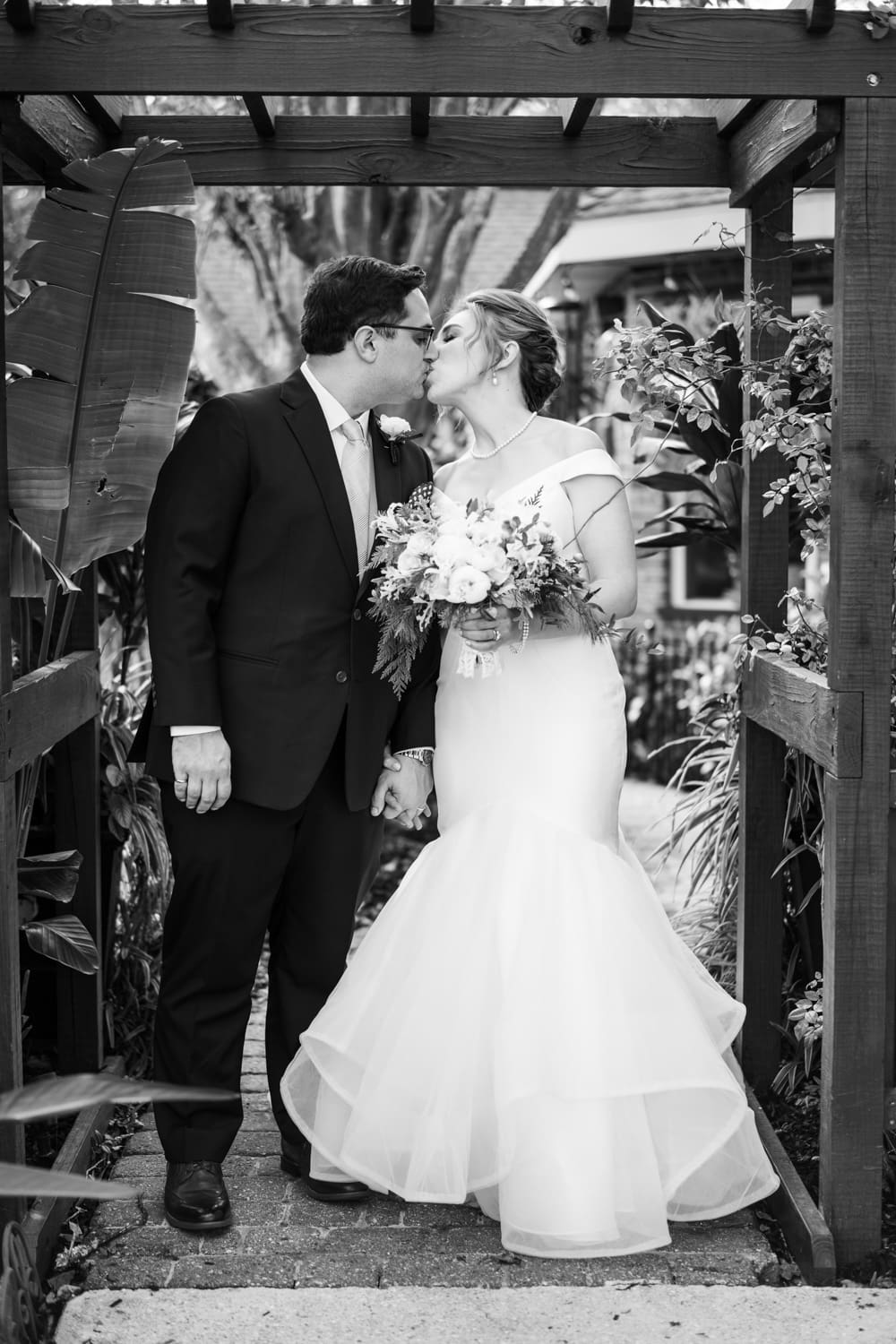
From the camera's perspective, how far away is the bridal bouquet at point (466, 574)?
10.2ft

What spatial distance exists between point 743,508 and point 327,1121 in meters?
2.06

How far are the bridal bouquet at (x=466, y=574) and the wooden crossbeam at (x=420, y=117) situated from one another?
107 cm

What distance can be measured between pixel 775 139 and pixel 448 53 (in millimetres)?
959

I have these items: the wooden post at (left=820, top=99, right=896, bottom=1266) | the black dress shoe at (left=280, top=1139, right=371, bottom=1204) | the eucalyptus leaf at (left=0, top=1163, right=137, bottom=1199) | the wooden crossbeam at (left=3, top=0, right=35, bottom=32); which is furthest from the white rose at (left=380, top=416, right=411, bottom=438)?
the eucalyptus leaf at (left=0, top=1163, right=137, bottom=1199)

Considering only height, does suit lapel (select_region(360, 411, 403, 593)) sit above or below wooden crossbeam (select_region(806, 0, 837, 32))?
below

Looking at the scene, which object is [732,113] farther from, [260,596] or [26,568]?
[26,568]

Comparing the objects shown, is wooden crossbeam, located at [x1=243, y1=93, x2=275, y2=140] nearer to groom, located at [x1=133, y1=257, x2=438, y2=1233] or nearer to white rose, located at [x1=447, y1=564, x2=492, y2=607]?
groom, located at [x1=133, y1=257, x2=438, y2=1233]

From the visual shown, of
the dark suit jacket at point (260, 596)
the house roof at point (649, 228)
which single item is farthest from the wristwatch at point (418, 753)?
the house roof at point (649, 228)

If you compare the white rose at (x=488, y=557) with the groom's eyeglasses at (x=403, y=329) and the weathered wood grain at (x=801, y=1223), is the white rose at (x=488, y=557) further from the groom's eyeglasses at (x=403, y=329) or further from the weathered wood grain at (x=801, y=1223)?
the weathered wood grain at (x=801, y=1223)

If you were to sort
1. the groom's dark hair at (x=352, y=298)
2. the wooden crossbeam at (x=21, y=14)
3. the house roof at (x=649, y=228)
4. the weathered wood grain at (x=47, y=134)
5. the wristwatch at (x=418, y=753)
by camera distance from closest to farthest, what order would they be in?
the wooden crossbeam at (x=21, y=14), the weathered wood grain at (x=47, y=134), the groom's dark hair at (x=352, y=298), the wristwatch at (x=418, y=753), the house roof at (x=649, y=228)

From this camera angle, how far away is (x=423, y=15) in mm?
2920

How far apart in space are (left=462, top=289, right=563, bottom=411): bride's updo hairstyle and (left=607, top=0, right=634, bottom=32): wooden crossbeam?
824 mm

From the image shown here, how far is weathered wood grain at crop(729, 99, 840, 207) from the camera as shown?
308cm

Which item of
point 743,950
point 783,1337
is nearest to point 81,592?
point 743,950
